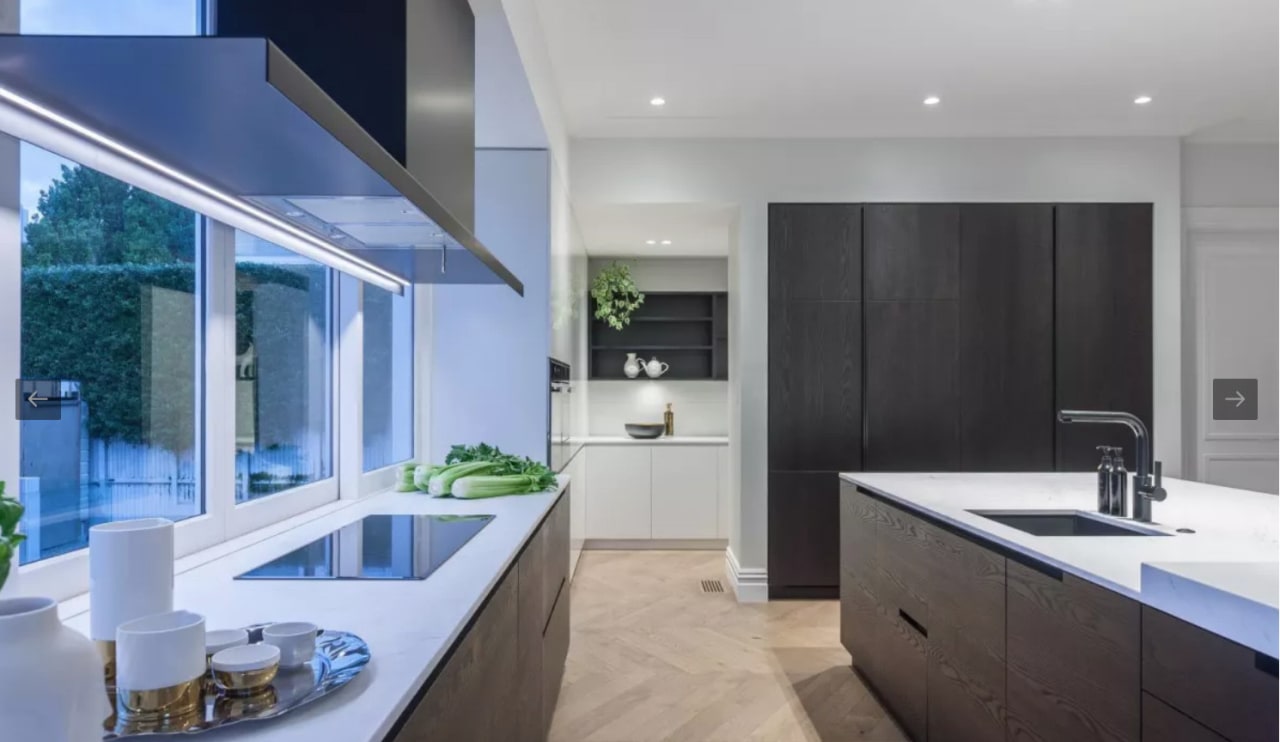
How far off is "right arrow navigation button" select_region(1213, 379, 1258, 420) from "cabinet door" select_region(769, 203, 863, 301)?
2.33m

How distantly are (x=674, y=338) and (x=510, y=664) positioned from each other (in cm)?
494

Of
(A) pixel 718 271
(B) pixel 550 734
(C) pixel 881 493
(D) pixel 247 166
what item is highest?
(A) pixel 718 271

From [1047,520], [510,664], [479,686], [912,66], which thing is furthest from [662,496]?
[479,686]

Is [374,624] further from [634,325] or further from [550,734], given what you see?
[634,325]

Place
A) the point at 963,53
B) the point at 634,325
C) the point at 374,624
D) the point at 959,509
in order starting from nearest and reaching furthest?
the point at 374,624, the point at 959,509, the point at 963,53, the point at 634,325

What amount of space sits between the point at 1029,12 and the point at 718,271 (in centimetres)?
359

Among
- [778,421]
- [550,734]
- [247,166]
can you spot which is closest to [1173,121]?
[778,421]

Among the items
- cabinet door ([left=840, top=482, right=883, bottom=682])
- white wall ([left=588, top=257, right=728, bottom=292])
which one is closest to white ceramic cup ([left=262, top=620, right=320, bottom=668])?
cabinet door ([left=840, top=482, right=883, bottom=682])

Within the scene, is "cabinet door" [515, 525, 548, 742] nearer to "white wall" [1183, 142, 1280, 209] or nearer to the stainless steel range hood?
the stainless steel range hood

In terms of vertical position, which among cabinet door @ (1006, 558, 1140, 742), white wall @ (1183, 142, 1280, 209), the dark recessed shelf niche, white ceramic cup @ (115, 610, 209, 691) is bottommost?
cabinet door @ (1006, 558, 1140, 742)

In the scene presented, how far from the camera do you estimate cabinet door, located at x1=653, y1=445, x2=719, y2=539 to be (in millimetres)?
5516

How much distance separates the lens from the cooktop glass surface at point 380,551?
1438mm

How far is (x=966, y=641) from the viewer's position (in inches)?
79.7

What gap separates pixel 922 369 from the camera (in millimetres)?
4355
